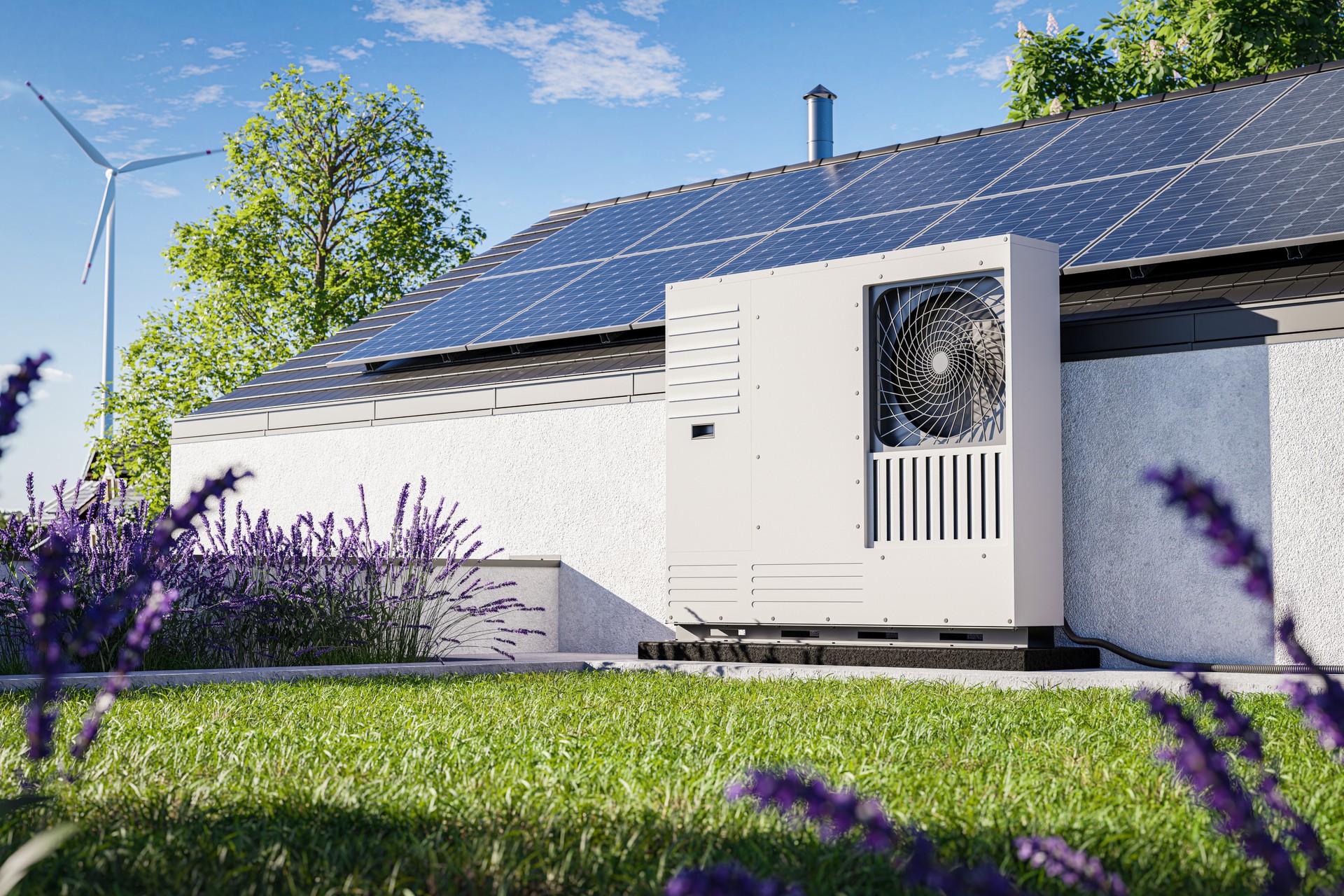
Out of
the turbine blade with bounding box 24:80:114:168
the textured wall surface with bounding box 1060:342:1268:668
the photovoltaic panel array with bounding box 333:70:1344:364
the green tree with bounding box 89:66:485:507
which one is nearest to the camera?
the textured wall surface with bounding box 1060:342:1268:668

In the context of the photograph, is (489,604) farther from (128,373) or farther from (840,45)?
(128,373)

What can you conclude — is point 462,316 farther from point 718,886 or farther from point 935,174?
point 718,886

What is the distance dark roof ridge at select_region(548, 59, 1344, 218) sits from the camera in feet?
38.2

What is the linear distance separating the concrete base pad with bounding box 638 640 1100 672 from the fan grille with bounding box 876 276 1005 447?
132 cm

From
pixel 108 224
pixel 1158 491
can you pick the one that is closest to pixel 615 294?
pixel 1158 491

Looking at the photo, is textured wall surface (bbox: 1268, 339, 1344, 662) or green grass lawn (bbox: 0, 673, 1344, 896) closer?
green grass lawn (bbox: 0, 673, 1344, 896)

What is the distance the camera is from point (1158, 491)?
7.68 metres

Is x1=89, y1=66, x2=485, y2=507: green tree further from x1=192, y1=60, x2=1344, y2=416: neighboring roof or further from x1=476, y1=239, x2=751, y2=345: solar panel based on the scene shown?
x1=476, y1=239, x2=751, y2=345: solar panel

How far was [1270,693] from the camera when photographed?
619 cm

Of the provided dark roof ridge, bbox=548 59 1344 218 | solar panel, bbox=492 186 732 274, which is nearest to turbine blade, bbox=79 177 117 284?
dark roof ridge, bbox=548 59 1344 218

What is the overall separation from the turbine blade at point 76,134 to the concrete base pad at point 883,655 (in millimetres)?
16588

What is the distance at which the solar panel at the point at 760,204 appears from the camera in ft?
39.9

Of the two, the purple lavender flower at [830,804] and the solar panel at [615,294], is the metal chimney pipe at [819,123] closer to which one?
the solar panel at [615,294]

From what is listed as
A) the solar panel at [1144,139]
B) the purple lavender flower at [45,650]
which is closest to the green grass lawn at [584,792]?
the purple lavender flower at [45,650]
